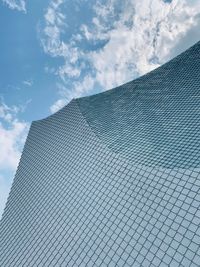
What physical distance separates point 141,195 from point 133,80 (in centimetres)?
4198

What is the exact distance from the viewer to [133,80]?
74250 millimetres

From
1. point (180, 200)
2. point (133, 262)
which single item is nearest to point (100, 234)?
point (133, 262)

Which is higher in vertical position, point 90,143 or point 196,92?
point 90,143

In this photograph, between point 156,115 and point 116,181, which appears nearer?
point 116,181

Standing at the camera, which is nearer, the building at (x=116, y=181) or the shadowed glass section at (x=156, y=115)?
the building at (x=116, y=181)

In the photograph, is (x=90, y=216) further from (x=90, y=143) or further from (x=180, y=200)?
(x=90, y=143)

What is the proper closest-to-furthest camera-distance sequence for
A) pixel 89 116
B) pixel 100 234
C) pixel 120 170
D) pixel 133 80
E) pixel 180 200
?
pixel 180 200 < pixel 100 234 < pixel 120 170 < pixel 89 116 < pixel 133 80

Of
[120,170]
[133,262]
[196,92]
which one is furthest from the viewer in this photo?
[196,92]

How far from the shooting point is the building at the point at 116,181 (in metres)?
31.1

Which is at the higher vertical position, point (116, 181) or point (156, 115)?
point (116, 181)

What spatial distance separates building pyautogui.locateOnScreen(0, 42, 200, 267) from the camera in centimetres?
3112

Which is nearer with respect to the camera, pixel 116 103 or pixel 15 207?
pixel 15 207

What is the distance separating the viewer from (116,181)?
41.2m

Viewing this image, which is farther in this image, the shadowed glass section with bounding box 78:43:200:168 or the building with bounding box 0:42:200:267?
the shadowed glass section with bounding box 78:43:200:168
